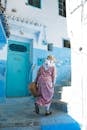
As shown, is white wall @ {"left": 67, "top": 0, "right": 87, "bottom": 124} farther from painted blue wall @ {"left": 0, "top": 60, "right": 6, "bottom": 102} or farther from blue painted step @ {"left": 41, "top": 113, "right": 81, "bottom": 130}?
painted blue wall @ {"left": 0, "top": 60, "right": 6, "bottom": 102}

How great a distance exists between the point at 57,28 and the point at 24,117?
6.17 m

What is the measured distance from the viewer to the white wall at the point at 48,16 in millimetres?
10278

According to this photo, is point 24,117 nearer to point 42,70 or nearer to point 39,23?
point 42,70

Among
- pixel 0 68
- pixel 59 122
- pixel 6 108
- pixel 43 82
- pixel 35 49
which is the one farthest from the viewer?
pixel 35 49

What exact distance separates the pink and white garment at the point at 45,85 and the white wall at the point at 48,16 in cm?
408

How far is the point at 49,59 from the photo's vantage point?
681cm

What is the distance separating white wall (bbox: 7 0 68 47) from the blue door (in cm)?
122

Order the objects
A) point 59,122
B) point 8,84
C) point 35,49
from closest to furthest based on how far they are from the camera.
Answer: point 59,122 → point 8,84 → point 35,49

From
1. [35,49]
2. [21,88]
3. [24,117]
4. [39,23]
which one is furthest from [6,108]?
[39,23]

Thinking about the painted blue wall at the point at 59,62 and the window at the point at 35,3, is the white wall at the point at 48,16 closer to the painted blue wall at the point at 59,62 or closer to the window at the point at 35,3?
→ the window at the point at 35,3

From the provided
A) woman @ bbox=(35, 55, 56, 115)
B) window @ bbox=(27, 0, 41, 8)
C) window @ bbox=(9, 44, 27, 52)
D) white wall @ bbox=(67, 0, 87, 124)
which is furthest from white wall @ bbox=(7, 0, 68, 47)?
white wall @ bbox=(67, 0, 87, 124)

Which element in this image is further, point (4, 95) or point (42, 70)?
point (4, 95)

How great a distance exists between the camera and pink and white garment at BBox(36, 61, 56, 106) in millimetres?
6539

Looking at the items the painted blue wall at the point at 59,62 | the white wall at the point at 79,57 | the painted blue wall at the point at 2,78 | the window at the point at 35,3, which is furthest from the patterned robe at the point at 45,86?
the window at the point at 35,3
